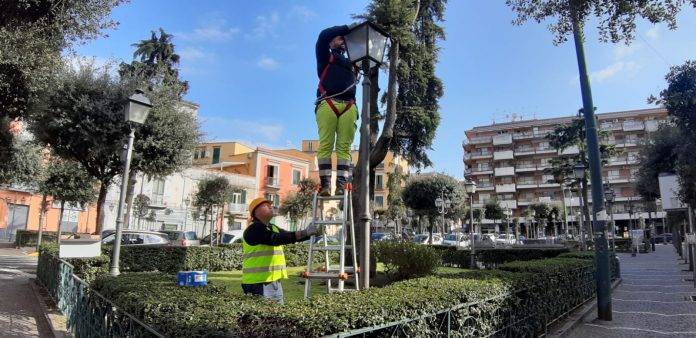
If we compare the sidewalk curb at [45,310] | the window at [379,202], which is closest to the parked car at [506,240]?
the window at [379,202]

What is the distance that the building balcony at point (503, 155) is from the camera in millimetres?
75569

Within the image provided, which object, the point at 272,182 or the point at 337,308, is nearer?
the point at 337,308

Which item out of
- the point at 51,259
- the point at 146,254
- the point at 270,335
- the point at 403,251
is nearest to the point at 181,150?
the point at 146,254

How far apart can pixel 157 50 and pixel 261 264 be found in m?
33.2

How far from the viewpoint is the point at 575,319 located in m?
7.81

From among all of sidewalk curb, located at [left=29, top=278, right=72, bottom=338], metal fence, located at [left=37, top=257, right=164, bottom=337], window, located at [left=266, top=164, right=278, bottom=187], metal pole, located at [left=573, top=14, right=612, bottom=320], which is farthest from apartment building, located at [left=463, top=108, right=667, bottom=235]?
metal fence, located at [left=37, top=257, right=164, bottom=337]

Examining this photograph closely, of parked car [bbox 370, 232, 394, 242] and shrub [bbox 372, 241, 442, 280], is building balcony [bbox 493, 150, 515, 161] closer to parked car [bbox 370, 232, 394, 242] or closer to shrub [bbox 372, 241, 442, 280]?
parked car [bbox 370, 232, 394, 242]

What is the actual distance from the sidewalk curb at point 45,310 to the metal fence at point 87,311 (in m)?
0.14

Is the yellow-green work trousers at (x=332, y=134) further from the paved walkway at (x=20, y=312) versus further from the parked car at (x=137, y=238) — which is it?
the parked car at (x=137, y=238)

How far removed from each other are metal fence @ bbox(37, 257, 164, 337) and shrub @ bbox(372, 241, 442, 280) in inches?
285

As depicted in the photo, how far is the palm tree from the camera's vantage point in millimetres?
32812

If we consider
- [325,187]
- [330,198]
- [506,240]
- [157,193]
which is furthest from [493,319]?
[506,240]

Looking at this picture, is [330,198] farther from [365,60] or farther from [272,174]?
[272,174]

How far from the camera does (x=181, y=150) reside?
15.1 m
